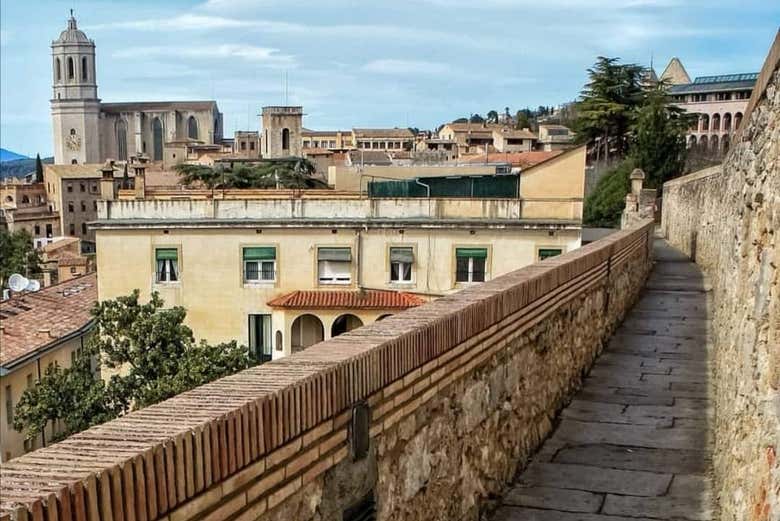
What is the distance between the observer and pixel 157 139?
13800 centimetres

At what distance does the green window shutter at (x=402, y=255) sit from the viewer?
27.5 meters

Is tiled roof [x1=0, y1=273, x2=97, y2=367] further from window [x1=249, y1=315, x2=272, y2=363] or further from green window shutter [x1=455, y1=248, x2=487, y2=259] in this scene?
green window shutter [x1=455, y1=248, x2=487, y2=259]

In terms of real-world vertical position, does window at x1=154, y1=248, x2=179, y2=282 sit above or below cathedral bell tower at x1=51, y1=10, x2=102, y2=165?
below

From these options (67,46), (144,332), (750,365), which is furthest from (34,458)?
(67,46)

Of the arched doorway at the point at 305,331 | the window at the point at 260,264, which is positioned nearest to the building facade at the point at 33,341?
the window at the point at 260,264

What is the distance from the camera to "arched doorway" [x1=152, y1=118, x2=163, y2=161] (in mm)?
136375

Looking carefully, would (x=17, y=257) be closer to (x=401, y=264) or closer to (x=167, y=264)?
(x=167, y=264)

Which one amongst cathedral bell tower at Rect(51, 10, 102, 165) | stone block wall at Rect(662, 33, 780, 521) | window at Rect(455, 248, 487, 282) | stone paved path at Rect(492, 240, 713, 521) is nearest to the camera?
stone block wall at Rect(662, 33, 780, 521)

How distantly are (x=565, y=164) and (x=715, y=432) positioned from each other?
23.9 m

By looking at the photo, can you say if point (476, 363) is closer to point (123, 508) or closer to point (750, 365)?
point (750, 365)

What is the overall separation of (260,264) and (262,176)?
92.5 feet

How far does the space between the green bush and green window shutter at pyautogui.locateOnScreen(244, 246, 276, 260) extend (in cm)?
1812

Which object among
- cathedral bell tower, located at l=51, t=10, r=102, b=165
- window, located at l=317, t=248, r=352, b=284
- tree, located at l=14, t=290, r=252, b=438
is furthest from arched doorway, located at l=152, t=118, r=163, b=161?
tree, located at l=14, t=290, r=252, b=438

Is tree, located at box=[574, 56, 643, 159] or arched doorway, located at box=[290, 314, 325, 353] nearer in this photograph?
arched doorway, located at box=[290, 314, 325, 353]
